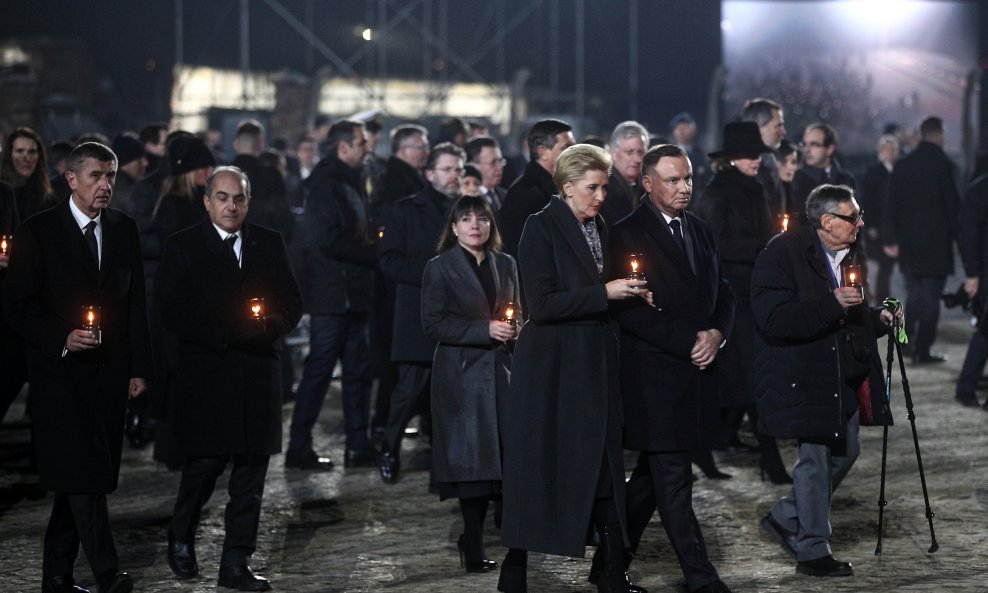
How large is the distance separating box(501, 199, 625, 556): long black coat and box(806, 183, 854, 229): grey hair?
119 cm

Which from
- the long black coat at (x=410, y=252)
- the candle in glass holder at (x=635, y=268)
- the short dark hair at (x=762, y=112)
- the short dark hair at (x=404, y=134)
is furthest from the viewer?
the short dark hair at (x=404, y=134)

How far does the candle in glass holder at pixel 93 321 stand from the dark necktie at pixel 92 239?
1.00ft

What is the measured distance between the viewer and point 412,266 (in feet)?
31.0

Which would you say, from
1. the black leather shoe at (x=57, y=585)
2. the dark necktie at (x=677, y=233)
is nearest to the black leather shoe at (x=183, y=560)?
the black leather shoe at (x=57, y=585)

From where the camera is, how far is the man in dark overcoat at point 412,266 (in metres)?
9.38

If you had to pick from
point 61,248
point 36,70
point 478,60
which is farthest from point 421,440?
point 478,60

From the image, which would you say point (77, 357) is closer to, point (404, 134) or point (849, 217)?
point (849, 217)

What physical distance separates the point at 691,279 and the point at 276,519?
284 cm

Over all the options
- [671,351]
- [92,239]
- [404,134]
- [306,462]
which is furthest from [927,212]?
[92,239]

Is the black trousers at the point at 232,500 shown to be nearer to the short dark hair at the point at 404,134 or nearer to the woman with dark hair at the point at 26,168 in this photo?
the woman with dark hair at the point at 26,168

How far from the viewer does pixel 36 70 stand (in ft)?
88.2

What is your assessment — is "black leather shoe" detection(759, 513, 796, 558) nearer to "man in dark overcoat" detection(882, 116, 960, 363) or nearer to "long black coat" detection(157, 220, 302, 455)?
"long black coat" detection(157, 220, 302, 455)

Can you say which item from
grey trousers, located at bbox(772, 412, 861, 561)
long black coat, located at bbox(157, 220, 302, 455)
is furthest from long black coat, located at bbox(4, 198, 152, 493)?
grey trousers, located at bbox(772, 412, 861, 561)

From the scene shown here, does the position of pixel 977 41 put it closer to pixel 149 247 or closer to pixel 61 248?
pixel 149 247
